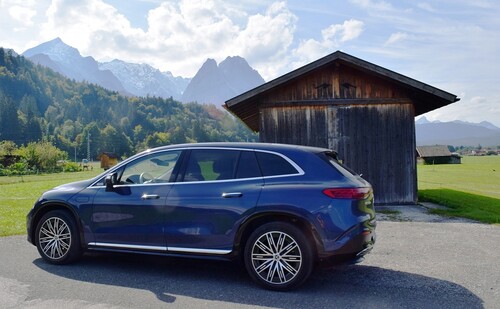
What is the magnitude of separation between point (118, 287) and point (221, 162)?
1.97 meters

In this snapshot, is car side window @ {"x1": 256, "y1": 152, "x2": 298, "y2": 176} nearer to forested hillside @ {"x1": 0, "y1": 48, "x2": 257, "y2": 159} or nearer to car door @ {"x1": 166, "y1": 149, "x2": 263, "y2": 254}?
car door @ {"x1": 166, "y1": 149, "x2": 263, "y2": 254}

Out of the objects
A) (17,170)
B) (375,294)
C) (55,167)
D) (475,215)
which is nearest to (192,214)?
(375,294)

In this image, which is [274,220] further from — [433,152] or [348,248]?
[433,152]

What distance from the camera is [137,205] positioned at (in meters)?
5.58

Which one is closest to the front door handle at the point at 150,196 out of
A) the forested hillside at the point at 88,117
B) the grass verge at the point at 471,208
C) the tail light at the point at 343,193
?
the tail light at the point at 343,193

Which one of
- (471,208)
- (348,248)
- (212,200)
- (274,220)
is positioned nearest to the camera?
(348,248)

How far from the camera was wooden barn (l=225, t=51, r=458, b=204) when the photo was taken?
12.8 metres

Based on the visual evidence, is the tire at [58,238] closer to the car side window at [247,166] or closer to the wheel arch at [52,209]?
the wheel arch at [52,209]

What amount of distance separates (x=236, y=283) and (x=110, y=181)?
221 cm

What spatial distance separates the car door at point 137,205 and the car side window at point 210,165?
23 centimetres

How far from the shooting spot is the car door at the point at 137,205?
18.0ft

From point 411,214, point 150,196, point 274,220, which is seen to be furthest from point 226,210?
point 411,214

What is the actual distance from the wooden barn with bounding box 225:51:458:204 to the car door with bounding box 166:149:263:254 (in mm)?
7395

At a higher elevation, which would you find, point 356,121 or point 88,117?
point 88,117
